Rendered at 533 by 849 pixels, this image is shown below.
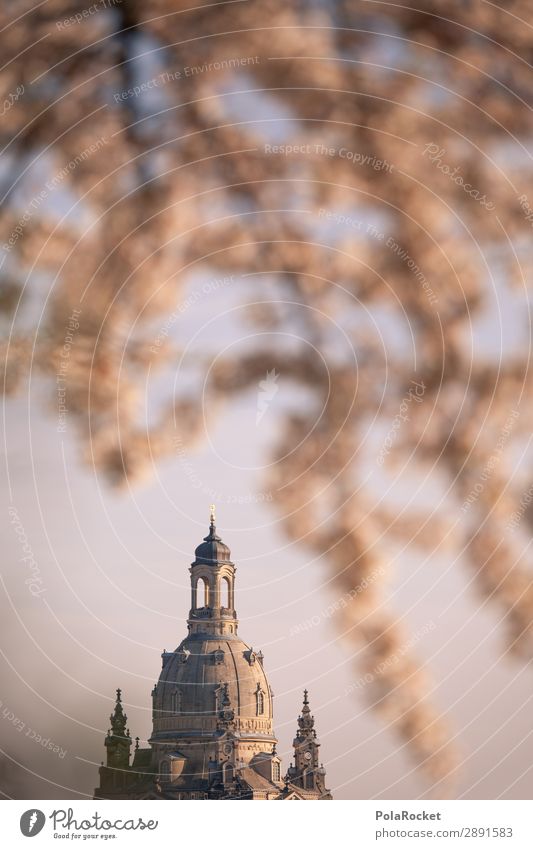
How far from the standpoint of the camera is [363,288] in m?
34.0

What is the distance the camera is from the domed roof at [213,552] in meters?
137

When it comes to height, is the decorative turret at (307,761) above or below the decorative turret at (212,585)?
below

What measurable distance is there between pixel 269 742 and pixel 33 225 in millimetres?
105677

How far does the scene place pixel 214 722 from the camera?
135000 millimetres

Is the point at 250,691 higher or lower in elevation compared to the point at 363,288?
higher

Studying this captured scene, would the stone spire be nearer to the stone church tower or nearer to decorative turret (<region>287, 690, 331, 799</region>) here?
the stone church tower
